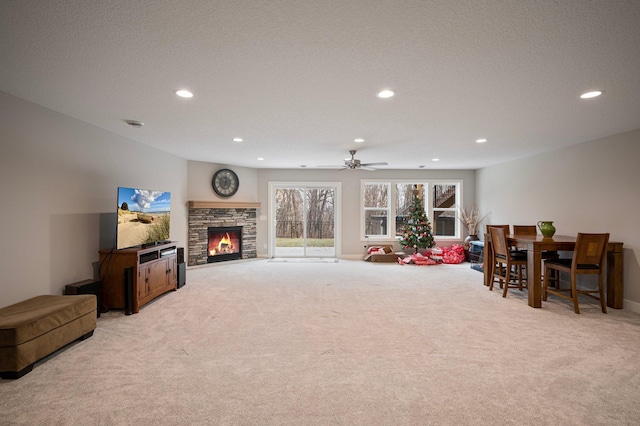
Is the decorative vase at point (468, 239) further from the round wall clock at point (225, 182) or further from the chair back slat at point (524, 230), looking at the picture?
the round wall clock at point (225, 182)

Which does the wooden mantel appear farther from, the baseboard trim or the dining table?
the baseboard trim

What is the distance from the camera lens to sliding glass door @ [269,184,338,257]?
824cm

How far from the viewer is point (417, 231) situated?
25.2 ft

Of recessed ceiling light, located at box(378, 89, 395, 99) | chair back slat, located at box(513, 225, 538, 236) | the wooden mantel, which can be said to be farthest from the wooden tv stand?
chair back slat, located at box(513, 225, 538, 236)

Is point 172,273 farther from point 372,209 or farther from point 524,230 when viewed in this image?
point 524,230

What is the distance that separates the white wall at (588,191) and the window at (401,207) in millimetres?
1718

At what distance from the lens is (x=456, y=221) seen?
843 centimetres

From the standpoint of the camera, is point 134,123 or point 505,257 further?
point 505,257

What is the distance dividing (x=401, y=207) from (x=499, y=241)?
3648mm

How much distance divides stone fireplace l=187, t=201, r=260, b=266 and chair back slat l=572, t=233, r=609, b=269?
621 centimetres

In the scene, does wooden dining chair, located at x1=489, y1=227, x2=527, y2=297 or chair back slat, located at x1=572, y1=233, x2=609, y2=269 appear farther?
wooden dining chair, located at x1=489, y1=227, x2=527, y2=297

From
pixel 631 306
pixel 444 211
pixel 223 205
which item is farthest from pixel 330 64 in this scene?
pixel 444 211

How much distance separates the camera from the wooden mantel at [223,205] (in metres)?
6.81

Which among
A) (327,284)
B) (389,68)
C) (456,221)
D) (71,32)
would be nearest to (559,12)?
(389,68)
